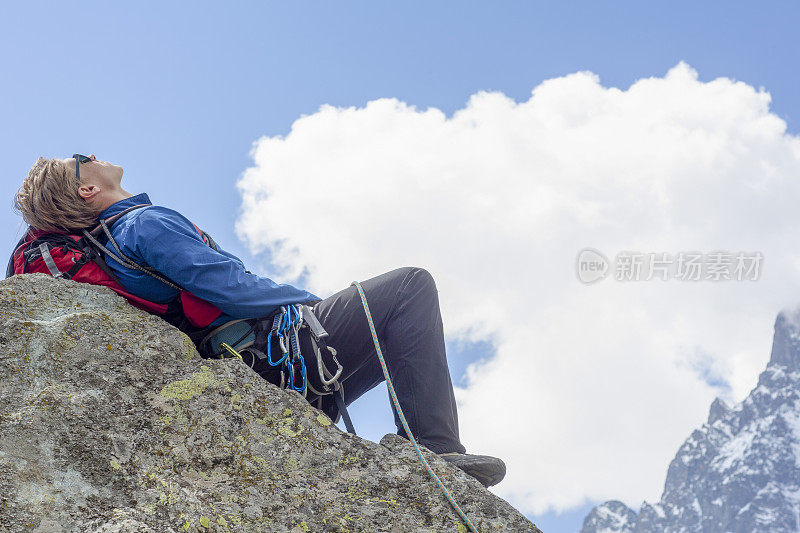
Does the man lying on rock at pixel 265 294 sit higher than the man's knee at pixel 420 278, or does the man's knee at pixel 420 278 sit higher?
the man's knee at pixel 420 278

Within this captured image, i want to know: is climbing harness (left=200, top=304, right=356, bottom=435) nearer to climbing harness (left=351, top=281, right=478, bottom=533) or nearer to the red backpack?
the red backpack

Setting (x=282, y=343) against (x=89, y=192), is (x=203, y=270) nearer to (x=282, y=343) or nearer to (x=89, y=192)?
(x=282, y=343)

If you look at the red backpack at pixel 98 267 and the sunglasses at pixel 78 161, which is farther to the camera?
the sunglasses at pixel 78 161

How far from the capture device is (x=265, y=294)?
540 cm

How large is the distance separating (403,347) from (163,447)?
6.06 ft

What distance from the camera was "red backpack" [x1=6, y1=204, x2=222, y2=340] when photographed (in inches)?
216

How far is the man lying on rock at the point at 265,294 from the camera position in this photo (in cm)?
529

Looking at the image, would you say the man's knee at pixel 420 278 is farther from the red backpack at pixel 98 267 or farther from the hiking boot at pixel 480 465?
the red backpack at pixel 98 267

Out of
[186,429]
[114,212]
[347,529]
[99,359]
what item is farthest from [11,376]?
[347,529]

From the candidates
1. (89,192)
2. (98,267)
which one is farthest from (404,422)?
(89,192)

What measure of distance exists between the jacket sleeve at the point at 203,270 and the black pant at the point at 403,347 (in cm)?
51

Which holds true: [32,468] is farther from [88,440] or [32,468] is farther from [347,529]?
[347,529]

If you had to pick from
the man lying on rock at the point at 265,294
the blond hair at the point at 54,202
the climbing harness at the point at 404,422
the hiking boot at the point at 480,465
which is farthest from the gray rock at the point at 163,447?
the blond hair at the point at 54,202

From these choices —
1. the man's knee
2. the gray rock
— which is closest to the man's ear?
the gray rock
